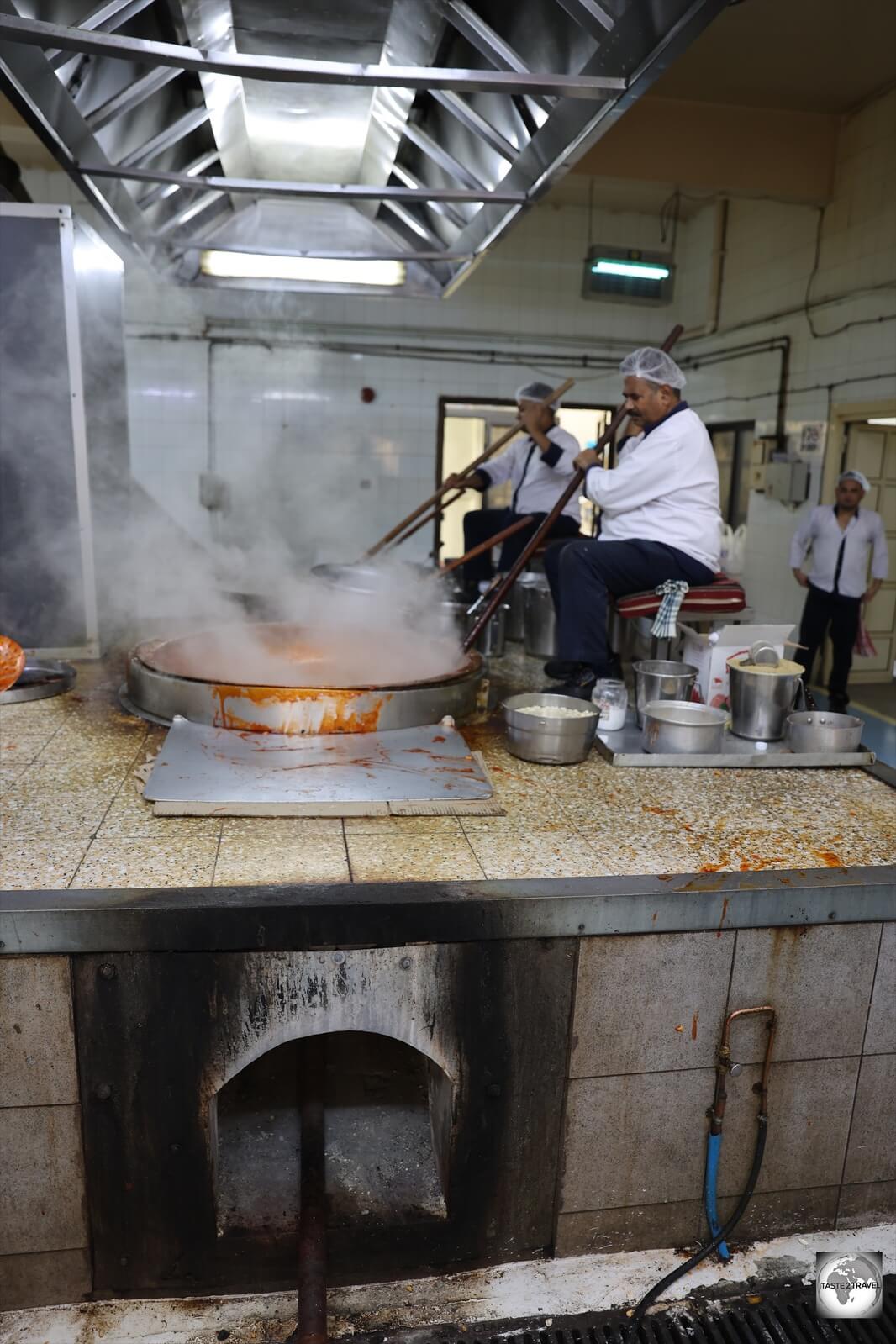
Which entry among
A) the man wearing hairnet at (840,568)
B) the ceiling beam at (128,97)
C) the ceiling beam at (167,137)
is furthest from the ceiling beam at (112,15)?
the man wearing hairnet at (840,568)

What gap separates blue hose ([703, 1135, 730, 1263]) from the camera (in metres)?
2.21

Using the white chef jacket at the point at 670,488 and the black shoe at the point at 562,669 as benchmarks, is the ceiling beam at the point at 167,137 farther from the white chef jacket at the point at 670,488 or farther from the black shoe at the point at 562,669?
the black shoe at the point at 562,669

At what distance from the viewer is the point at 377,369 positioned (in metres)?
9.68

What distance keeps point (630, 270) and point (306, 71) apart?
6530 millimetres

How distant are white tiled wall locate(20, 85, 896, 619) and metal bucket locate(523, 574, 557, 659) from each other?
492cm

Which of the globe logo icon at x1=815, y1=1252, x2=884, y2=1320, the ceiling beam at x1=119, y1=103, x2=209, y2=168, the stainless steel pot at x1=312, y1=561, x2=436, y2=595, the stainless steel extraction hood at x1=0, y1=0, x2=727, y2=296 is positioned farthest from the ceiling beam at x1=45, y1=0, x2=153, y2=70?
the globe logo icon at x1=815, y1=1252, x2=884, y2=1320

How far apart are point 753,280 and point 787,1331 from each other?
8951 millimetres

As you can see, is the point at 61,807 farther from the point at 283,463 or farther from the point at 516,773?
the point at 283,463

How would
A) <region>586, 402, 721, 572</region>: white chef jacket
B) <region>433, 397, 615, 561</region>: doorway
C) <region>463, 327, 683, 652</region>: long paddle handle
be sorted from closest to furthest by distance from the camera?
<region>586, 402, 721, 572</region>: white chef jacket → <region>463, 327, 683, 652</region>: long paddle handle → <region>433, 397, 615, 561</region>: doorway

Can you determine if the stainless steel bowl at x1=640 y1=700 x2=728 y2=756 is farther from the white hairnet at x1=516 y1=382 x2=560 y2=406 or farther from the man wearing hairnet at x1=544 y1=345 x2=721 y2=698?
the white hairnet at x1=516 y1=382 x2=560 y2=406

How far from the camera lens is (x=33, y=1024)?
191cm

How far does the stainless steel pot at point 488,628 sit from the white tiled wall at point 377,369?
505 centimetres

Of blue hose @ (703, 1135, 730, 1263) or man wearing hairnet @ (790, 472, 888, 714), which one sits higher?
man wearing hairnet @ (790, 472, 888, 714)

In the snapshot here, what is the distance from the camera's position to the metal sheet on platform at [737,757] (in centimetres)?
291
